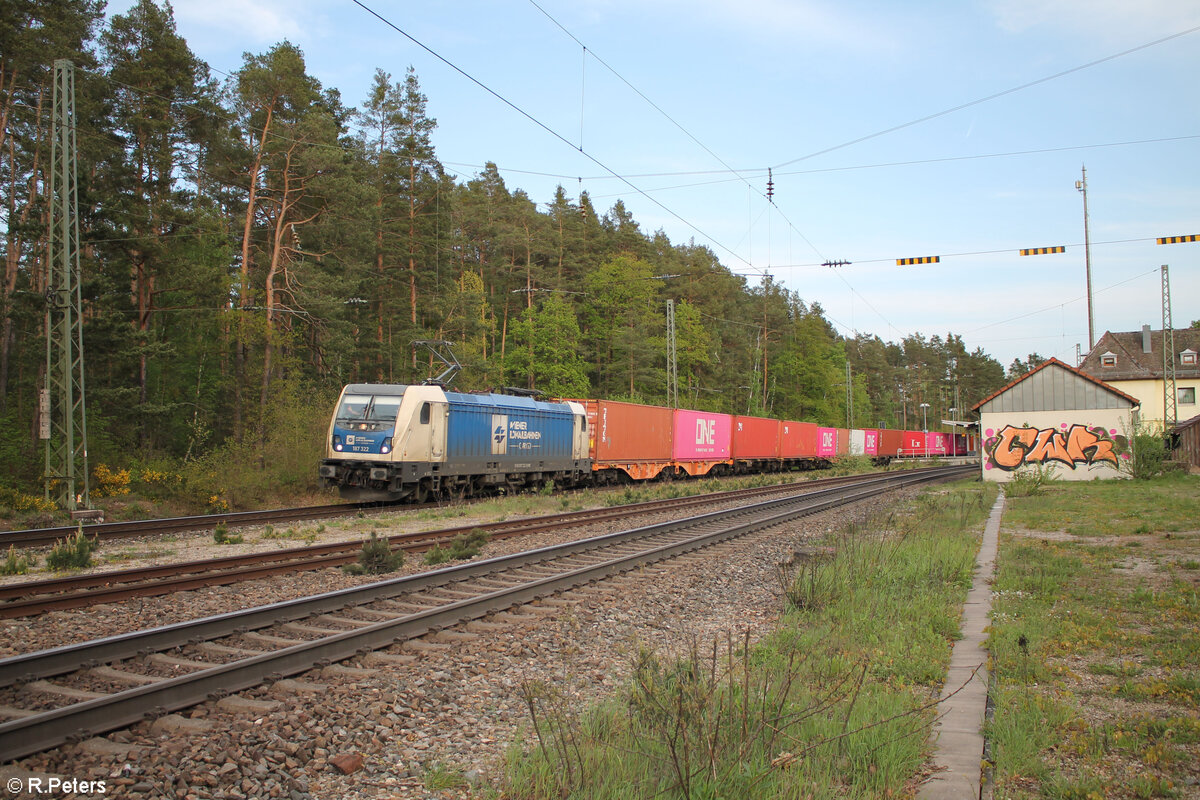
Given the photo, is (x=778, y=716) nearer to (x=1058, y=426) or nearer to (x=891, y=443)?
(x=1058, y=426)

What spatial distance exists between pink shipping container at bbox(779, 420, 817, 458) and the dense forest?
1232 cm

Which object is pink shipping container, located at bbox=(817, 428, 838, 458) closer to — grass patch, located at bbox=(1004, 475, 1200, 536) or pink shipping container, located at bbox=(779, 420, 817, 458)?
pink shipping container, located at bbox=(779, 420, 817, 458)

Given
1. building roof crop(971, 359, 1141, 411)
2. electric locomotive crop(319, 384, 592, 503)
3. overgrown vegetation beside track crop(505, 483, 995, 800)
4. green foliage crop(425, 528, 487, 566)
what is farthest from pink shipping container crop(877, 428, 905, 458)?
overgrown vegetation beside track crop(505, 483, 995, 800)

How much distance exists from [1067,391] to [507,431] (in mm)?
24188

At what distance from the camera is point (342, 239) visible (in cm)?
3444

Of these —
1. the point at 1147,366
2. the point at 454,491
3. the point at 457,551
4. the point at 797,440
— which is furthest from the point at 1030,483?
the point at 1147,366

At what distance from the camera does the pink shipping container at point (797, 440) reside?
40906 millimetres

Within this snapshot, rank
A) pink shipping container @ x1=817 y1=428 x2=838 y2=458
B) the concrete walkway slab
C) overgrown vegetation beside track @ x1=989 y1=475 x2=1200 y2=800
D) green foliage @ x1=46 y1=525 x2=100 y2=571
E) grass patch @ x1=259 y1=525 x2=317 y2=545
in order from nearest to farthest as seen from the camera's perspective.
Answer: the concrete walkway slab
overgrown vegetation beside track @ x1=989 y1=475 x2=1200 y2=800
green foliage @ x1=46 y1=525 x2=100 y2=571
grass patch @ x1=259 y1=525 x2=317 y2=545
pink shipping container @ x1=817 y1=428 x2=838 y2=458

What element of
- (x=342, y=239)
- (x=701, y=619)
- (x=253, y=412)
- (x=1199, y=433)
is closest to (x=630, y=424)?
(x=253, y=412)

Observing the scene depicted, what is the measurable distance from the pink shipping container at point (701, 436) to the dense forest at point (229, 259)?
11660mm

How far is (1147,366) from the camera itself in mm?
51344

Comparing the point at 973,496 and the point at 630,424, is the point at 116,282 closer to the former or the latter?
the point at 630,424

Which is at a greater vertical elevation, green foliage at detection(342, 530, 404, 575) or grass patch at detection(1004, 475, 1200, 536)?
green foliage at detection(342, 530, 404, 575)

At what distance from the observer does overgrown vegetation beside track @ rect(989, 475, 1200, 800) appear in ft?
13.2
